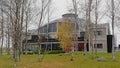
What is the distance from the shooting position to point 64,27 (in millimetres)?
50875

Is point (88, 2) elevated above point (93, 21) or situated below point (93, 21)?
above

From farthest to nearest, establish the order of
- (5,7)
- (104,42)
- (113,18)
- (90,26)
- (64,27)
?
A: (104,42), (64,27), (90,26), (113,18), (5,7)

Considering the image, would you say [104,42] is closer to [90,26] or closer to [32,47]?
[32,47]

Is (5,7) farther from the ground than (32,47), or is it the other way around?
(5,7)

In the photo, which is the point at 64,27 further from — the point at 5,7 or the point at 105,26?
the point at 5,7

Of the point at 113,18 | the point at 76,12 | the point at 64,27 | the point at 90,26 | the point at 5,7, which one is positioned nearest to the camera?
the point at 5,7

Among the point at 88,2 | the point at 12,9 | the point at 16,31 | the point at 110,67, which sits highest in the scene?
the point at 88,2

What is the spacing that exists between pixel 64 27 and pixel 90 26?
1463 cm

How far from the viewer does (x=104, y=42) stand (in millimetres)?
61531

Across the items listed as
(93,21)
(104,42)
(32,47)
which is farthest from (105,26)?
(93,21)

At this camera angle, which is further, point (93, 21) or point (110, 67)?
point (93, 21)

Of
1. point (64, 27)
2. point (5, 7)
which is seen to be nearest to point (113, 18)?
point (5, 7)

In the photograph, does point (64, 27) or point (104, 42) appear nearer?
point (64, 27)

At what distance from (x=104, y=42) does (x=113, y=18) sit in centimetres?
3100
